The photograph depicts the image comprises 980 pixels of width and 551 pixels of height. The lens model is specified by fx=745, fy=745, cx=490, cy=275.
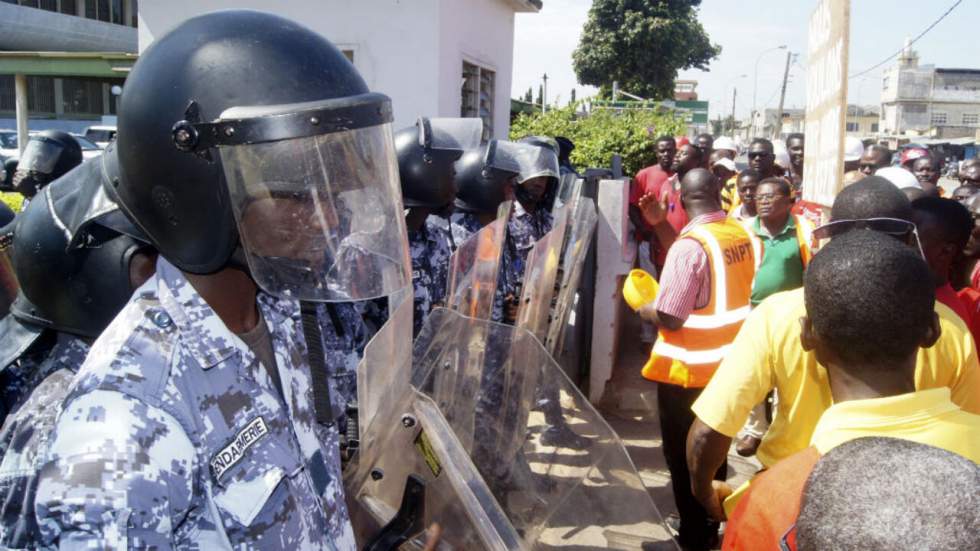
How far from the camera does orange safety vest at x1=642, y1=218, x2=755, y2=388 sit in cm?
337

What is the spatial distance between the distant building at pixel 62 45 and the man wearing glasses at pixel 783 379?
89.8 ft

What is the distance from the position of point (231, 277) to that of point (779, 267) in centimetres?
361

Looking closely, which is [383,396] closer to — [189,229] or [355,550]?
[355,550]

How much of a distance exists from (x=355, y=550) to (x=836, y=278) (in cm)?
126

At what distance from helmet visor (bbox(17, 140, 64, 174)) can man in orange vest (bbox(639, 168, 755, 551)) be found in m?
4.09

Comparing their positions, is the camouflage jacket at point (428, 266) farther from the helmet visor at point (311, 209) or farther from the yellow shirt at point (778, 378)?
the helmet visor at point (311, 209)

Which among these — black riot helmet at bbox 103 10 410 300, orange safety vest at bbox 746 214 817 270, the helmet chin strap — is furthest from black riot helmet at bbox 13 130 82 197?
orange safety vest at bbox 746 214 817 270

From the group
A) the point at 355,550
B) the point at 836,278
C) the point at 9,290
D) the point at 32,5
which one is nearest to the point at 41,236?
the point at 9,290

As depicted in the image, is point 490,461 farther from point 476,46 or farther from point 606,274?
point 476,46

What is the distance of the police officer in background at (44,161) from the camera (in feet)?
16.5

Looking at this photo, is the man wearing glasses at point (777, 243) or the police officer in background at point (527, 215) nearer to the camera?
the man wearing glasses at point (777, 243)

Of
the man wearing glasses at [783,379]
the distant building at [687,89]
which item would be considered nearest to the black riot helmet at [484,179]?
the man wearing glasses at [783,379]

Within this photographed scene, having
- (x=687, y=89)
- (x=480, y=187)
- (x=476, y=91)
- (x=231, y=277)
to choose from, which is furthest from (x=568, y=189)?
(x=687, y=89)

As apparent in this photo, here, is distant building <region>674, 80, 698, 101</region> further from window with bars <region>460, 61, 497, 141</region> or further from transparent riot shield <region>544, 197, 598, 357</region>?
transparent riot shield <region>544, 197, 598, 357</region>
